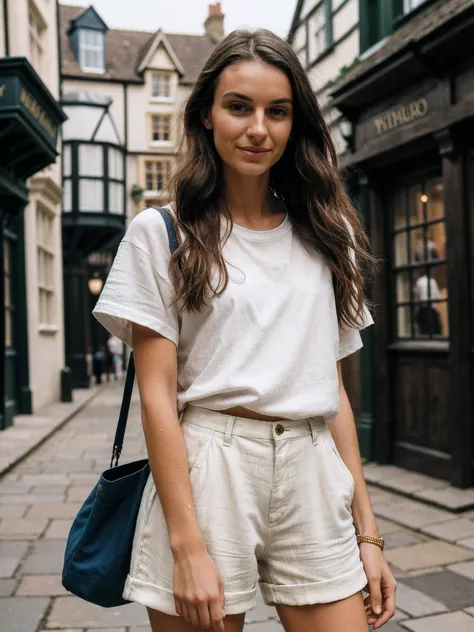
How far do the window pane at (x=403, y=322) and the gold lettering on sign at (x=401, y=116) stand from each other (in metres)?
1.67

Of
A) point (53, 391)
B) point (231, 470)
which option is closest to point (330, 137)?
point (231, 470)

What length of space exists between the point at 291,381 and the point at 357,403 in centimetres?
686

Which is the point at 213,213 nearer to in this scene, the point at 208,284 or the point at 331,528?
the point at 208,284

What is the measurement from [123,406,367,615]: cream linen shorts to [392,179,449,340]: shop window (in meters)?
5.15

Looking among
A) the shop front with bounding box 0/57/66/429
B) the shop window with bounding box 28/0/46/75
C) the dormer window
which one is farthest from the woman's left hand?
the dormer window

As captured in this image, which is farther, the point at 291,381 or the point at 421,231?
the point at 421,231

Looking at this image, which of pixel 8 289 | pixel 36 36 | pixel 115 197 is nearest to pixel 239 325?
pixel 8 289

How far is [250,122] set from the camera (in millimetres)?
1553

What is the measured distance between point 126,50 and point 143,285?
2949cm

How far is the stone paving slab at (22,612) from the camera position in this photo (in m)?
3.47

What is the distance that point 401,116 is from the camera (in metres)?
6.62

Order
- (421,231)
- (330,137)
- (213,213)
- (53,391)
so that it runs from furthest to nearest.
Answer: (53,391)
(421,231)
(330,137)
(213,213)

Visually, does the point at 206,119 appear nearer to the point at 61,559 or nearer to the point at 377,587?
the point at 377,587

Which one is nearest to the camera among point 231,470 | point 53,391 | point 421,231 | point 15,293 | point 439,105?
point 231,470
